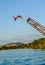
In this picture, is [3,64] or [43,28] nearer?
[43,28]

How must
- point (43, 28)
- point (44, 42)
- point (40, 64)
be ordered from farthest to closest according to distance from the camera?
1. point (44, 42)
2. point (40, 64)
3. point (43, 28)

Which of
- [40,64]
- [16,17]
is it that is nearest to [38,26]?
[16,17]

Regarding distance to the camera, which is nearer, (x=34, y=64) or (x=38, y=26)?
(x=38, y=26)

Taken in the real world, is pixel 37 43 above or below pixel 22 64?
above

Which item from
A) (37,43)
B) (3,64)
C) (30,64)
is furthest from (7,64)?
(37,43)

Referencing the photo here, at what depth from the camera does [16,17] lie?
2638cm

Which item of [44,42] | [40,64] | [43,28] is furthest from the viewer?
[44,42]

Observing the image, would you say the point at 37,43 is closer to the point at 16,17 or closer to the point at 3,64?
the point at 3,64

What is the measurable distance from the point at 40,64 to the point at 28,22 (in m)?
18.0

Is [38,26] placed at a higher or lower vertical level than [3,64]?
lower

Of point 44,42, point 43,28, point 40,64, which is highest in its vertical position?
point 44,42

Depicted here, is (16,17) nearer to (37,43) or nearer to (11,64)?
(11,64)

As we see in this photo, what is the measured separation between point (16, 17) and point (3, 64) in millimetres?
20970

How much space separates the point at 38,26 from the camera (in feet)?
88.0
